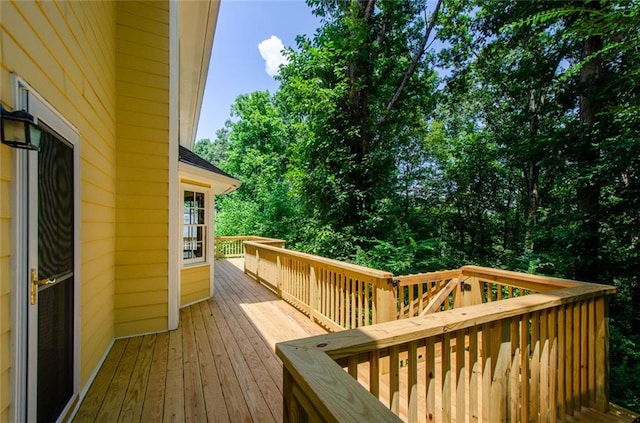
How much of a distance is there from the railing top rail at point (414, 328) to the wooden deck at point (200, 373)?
136cm

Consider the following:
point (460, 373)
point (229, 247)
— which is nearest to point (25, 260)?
point (460, 373)

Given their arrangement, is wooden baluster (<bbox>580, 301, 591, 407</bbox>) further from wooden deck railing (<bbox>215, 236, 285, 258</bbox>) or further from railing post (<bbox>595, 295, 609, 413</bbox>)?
wooden deck railing (<bbox>215, 236, 285, 258</bbox>)

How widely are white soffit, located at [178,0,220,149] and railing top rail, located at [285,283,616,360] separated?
4.52 meters

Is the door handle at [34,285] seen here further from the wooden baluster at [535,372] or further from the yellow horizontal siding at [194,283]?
the yellow horizontal siding at [194,283]

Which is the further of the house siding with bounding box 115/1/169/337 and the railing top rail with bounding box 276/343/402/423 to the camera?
the house siding with bounding box 115/1/169/337

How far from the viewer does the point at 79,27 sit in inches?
85.7

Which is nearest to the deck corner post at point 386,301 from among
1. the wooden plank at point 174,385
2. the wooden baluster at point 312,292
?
the wooden baluster at point 312,292

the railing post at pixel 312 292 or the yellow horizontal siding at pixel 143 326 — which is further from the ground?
the railing post at pixel 312 292

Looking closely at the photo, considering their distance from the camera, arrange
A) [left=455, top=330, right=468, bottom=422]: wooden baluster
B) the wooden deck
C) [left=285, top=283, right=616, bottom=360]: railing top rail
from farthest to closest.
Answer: the wooden deck < [left=455, top=330, right=468, bottom=422]: wooden baluster < [left=285, top=283, right=616, bottom=360]: railing top rail

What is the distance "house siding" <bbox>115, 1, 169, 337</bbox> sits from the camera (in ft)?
11.1

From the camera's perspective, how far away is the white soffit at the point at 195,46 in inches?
167

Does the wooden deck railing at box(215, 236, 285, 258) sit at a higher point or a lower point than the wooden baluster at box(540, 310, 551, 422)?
lower

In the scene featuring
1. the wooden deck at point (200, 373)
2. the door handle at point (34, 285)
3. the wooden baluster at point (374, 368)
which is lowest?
the wooden deck at point (200, 373)

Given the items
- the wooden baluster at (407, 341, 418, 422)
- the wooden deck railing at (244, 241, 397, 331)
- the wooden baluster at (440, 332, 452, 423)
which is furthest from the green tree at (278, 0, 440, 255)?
the wooden baluster at (407, 341, 418, 422)
